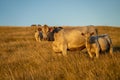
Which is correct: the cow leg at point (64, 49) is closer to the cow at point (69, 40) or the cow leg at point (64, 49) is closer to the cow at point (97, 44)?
the cow at point (69, 40)

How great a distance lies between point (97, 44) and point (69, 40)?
1.70 metres

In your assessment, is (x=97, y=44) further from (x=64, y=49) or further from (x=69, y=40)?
(x=64, y=49)

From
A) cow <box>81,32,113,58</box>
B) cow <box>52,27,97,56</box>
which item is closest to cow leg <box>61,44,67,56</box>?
cow <box>52,27,97,56</box>

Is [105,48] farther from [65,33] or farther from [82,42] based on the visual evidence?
[65,33]

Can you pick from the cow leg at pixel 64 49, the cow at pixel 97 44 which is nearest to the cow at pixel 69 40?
the cow leg at pixel 64 49

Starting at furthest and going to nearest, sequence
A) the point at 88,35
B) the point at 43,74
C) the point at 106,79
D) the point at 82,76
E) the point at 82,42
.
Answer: the point at 82,42, the point at 88,35, the point at 43,74, the point at 82,76, the point at 106,79

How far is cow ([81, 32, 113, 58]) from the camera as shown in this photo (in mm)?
10884

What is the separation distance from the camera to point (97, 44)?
37.0 ft

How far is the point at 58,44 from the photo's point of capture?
12.3m

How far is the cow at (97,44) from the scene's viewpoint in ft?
35.7

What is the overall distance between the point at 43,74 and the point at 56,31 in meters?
5.83

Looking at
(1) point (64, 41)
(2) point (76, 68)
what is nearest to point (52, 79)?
(2) point (76, 68)

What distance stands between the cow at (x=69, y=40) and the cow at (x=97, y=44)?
814 millimetres

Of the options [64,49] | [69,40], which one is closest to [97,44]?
[69,40]
